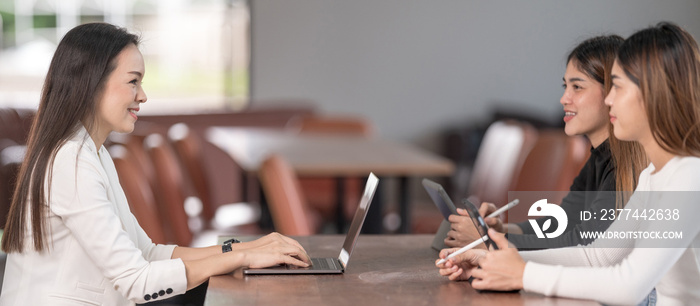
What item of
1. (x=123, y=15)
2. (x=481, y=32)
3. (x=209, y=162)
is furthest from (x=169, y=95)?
(x=481, y=32)

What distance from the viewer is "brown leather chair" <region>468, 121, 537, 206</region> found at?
4.68 meters

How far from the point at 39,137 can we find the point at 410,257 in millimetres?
854

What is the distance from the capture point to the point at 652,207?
146 cm

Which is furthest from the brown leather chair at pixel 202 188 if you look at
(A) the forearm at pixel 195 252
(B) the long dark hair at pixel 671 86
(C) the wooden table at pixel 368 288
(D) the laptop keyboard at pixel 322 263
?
(B) the long dark hair at pixel 671 86

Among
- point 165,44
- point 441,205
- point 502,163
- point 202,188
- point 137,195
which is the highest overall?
point 441,205

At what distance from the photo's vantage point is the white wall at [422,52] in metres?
8.24

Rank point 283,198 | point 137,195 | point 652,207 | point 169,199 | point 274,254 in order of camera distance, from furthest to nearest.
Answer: point 169,199 → point 283,198 → point 137,195 → point 274,254 → point 652,207

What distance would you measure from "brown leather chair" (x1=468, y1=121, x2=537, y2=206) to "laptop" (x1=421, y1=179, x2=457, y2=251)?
7.70 ft

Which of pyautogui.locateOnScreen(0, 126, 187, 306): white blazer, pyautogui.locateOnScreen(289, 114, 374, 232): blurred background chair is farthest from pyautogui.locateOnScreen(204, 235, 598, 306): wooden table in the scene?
pyautogui.locateOnScreen(289, 114, 374, 232): blurred background chair

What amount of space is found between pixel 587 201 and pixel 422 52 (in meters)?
6.55

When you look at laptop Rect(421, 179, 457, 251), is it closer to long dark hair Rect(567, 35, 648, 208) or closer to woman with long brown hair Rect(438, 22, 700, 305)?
woman with long brown hair Rect(438, 22, 700, 305)

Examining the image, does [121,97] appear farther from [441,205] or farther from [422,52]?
[422,52]

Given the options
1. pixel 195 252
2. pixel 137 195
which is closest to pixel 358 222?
pixel 195 252

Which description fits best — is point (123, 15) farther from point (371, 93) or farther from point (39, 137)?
point (39, 137)
